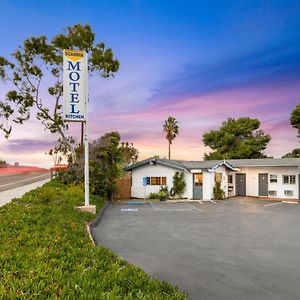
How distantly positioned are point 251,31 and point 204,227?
1121 centimetres

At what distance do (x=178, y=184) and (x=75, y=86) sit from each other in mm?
14703

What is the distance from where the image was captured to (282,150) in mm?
48281

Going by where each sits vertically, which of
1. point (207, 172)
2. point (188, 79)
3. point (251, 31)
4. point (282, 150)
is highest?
point (251, 31)

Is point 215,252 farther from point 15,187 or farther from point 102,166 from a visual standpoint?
point 15,187

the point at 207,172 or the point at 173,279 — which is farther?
the point at 207,172

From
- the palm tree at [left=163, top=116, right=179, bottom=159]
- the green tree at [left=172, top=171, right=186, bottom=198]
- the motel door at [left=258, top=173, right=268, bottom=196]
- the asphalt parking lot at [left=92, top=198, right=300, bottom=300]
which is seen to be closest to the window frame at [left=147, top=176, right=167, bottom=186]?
the green tree at [left=172, top=171, right=186, bottom=198]

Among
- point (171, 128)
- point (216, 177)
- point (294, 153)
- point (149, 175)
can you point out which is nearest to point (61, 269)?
point (149, 175)

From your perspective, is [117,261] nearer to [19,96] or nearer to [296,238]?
[296,238]

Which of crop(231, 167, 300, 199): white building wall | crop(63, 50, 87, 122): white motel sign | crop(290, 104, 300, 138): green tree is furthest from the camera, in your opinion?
crop(290, 104, 300, 138): green tree

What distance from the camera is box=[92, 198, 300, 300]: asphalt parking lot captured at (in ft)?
18.2

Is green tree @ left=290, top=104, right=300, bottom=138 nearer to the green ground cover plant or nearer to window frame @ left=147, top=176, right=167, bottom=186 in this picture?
window frame @ left=147, top=176, right=167, bottom=186

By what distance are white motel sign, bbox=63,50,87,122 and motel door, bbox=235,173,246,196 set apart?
20.1 metres

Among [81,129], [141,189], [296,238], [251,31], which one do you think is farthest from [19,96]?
[296,238]

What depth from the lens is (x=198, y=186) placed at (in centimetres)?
2519
